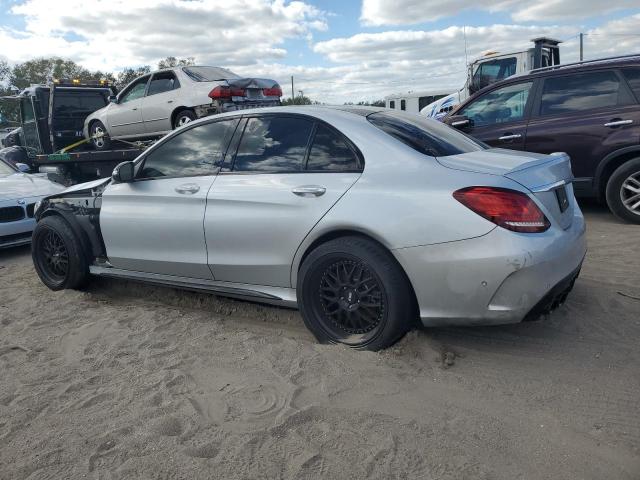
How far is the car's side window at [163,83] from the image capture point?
9828 millimetres

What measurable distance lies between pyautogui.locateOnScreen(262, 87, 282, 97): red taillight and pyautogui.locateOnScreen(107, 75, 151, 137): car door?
245 cm

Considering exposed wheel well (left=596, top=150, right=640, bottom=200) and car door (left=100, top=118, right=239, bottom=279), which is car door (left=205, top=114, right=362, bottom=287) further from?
exposed wheel well (left=596, top=150, right=640, bottom=200)

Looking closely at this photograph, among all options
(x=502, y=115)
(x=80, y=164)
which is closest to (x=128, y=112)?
(x=80, y=164)

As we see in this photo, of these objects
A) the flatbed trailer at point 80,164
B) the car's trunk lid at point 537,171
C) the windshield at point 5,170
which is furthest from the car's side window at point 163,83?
the car's trunk lid at point 537,171

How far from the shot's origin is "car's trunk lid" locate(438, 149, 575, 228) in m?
3.24

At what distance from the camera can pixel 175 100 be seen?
31.9ft

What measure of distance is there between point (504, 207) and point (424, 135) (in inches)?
36.2

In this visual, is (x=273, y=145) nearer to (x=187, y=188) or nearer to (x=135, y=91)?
(x=187, y=188)

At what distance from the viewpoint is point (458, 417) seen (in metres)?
2.77

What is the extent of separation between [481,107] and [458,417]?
19.4 ft

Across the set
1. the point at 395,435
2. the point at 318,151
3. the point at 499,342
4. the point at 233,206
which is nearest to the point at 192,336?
the point at 233,206

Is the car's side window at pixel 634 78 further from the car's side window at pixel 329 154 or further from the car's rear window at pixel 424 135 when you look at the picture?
the car's side window at pixel 329 154

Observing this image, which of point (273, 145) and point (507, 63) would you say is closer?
point (273, 145)

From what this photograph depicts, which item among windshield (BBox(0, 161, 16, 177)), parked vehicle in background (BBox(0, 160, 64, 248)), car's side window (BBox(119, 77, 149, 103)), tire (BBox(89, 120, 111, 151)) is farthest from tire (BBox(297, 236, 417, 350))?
tire (BBox(89, 120, 111, 151))
